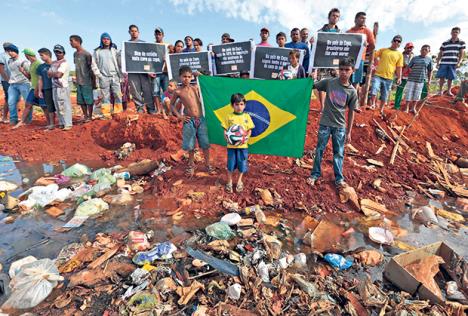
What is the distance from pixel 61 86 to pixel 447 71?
1138 centimetres

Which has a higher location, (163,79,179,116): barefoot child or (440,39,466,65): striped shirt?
(440,39,466,65): striped shirt

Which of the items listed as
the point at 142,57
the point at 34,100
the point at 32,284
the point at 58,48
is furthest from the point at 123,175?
the point at 34,100

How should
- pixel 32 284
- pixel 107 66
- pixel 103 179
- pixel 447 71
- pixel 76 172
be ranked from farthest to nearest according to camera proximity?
pixel 447 71
pixel 107 66
pixel 76 172
pixel 103 179
pixel 32 284

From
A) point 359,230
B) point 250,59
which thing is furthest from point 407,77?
point 359,230

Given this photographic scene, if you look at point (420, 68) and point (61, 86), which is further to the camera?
point (420, 68)

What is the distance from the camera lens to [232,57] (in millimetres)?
6852

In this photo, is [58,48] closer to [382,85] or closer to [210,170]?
[210,170]

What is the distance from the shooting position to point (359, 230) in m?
3.74

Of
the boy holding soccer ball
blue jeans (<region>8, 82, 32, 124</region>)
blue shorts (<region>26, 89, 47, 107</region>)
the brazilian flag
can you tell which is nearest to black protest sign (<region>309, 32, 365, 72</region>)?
the brazilian flag

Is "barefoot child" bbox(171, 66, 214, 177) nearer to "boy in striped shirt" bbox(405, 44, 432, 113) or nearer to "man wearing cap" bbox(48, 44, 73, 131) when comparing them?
"man wearing cap" bbox(48, 44, 73, 131)

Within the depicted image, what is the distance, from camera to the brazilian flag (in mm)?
4418

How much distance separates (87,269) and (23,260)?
2.45ft

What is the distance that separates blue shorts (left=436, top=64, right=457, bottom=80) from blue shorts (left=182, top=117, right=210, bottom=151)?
8.20 meters

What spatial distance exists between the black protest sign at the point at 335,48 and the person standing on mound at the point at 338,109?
7.14 ft
